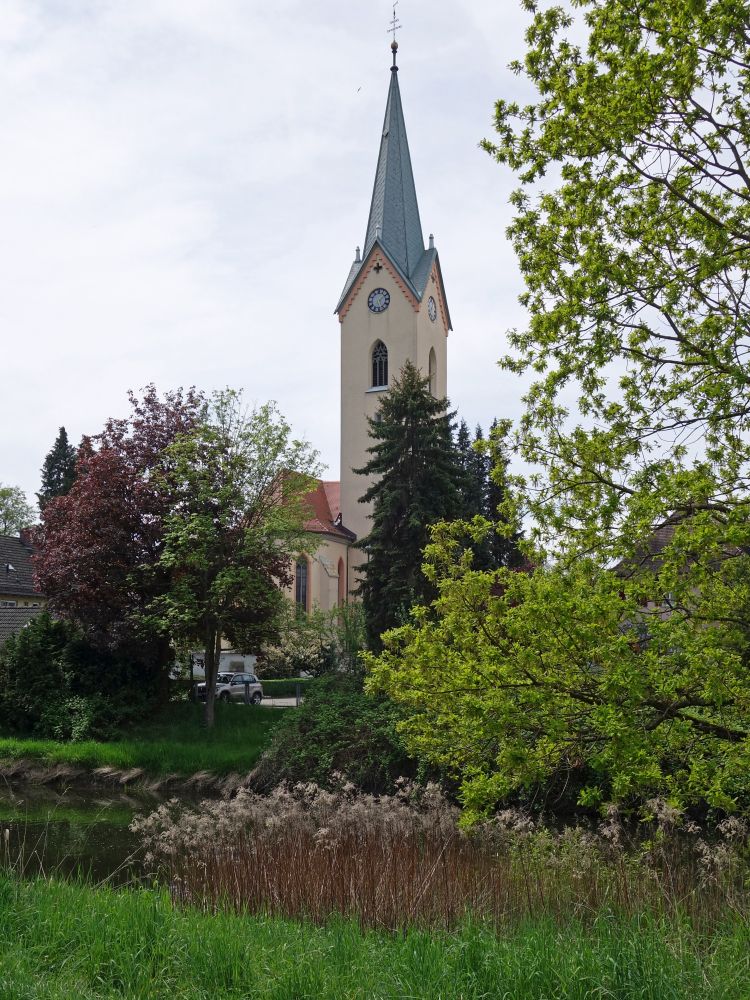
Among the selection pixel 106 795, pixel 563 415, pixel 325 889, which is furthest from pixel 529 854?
pixel 106 795

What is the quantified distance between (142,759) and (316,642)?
13.4m

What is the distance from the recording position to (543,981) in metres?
4.68

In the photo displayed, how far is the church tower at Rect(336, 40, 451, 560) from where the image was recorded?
162ft

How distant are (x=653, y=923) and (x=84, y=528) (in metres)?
19.5

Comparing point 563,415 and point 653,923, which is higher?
point 563,415

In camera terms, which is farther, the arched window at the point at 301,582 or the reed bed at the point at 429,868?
the arched window at the point at 301,582

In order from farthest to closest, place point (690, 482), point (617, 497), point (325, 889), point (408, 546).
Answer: point (408, 546)
point (325, 889)
point (617, 497)
point (690, 482)

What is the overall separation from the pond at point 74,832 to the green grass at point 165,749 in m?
1.18

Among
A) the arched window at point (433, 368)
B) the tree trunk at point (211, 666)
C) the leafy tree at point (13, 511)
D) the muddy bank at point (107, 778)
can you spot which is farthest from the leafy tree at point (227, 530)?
the leafy tree at point (13, 511)

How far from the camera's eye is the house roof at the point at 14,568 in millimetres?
45531

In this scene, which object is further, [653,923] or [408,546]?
[408,546]

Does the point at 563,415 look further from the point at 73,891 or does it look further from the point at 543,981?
the point at 73,891

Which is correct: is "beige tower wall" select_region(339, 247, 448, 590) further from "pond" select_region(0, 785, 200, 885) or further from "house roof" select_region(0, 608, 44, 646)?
"pond" select_region(0, 785, 200, 885)

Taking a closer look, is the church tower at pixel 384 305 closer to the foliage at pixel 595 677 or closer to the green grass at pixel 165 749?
the green grass at pixel 165 749
